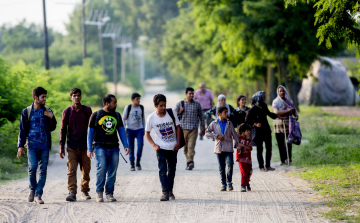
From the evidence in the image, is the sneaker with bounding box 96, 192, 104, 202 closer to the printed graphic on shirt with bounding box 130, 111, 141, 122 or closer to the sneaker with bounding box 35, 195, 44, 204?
the sneaker with bounding box 35, 195, 44, 204

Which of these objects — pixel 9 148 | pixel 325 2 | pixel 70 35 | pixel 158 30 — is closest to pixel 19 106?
pixel 9 148

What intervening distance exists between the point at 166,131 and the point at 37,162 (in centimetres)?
219

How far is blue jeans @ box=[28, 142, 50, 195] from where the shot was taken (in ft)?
24.7

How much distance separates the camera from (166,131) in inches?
299

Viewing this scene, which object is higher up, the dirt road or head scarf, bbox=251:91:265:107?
head scarf, bbox=251:91:265:107

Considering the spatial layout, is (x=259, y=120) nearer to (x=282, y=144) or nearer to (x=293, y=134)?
(x=293, y=134)

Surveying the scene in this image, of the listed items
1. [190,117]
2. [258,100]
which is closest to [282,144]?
[258,100]

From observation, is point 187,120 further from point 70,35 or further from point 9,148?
point 70,35

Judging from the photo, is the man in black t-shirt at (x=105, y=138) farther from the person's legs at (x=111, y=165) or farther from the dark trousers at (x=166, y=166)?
the dark trousers at (x=166, y=166)

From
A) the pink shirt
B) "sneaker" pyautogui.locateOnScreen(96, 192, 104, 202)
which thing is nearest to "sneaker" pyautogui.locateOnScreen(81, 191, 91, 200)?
"sneaker" pyautogui.locateOnScreen(96, 192, 104, 202)

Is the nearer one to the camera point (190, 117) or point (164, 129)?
point (164, 129)

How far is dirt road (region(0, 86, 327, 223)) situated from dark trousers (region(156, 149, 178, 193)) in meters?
0.30

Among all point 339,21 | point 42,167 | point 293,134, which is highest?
point 339,21

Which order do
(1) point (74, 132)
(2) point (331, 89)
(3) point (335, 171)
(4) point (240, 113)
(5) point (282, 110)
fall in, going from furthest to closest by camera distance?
(2) point (331, 89) < (5) point (282, 110) < (4) point (240, 113) < (3) point (335, 171) < (1) point (74, 132)
